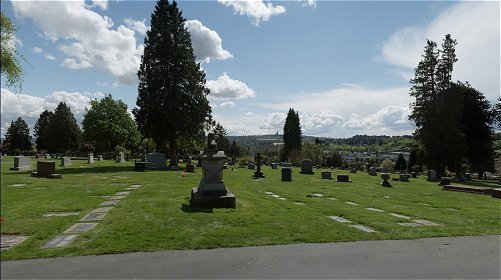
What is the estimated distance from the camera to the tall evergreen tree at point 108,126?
64.2m

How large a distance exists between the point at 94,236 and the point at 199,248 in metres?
2.34

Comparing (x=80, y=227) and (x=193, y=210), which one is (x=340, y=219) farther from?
(x=80, y=227)

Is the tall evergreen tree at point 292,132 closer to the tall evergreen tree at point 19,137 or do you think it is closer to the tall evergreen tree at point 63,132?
the tall evergreen tree at point 63,132

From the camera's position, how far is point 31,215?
30.5 ft

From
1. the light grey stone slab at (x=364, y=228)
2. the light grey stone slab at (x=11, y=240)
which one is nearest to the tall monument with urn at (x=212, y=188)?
the light grey stone slab at (x=364, y=228)

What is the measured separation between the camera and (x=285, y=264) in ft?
20.2

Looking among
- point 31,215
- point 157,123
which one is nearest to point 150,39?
point 157,123

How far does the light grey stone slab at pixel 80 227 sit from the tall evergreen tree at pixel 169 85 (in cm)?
2855

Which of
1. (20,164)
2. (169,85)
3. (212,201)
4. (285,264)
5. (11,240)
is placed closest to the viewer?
(285,264)

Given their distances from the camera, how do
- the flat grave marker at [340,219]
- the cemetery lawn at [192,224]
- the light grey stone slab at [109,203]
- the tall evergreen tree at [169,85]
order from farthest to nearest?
the tall evergreen tree at [169,85] < the light grey stone slab at [109,203] < the flat grave marker at [340,219] < the cemetery lawn at [192,224]

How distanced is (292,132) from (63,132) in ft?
186

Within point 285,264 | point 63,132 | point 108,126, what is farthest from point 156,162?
point 63,132

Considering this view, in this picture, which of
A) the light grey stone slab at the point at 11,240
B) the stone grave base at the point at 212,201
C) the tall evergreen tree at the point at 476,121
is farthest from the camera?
the tall evergreen tree at the point at 476,121

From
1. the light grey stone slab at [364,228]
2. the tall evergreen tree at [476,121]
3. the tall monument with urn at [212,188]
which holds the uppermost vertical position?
the tall evergreen tree at [476,121]
